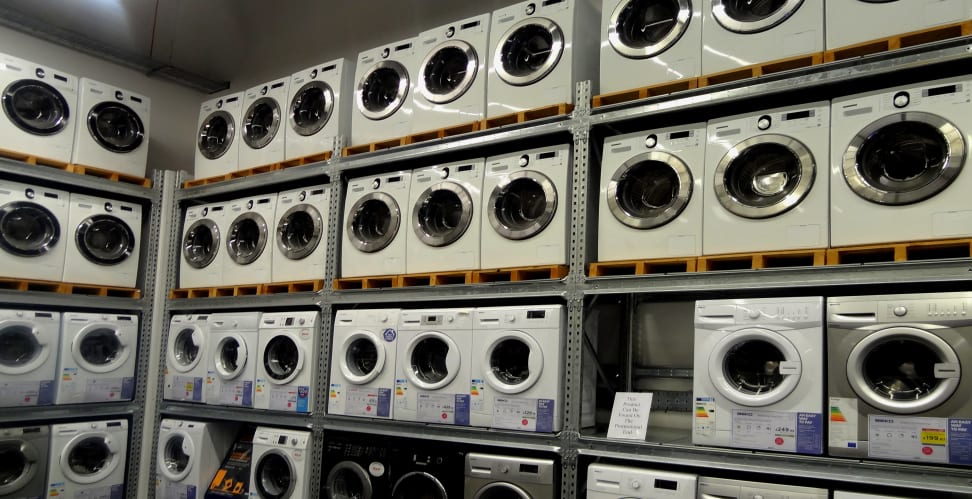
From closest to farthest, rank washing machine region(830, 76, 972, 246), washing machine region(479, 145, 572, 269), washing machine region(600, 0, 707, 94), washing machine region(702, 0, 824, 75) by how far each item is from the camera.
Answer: washing machine region(830, 76, 972, 246) < washing machine region(702, 0, 824, 75) < washing machine region(600, 0, 707, 94) < washing machine region(479, 145, 572, 269)

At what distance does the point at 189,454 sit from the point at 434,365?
2.16 meters

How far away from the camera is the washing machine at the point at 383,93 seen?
4.55 m

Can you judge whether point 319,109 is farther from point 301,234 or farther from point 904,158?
point 904,158

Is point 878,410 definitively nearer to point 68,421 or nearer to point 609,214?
point 609,214

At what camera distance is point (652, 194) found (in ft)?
12.2

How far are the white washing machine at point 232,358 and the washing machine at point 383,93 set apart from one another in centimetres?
153

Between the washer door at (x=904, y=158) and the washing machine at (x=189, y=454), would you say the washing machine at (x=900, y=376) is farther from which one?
the washing machine at (x=189, y=454)

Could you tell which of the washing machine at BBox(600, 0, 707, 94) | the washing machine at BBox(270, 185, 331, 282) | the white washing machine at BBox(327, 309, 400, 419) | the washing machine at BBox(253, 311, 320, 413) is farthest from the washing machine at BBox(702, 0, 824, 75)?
the washing machine at BBox(253, 311, 320, 413)

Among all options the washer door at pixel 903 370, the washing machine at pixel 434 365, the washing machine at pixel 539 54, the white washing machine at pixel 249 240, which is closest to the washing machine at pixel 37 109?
the white washing machine at pixel 249 240

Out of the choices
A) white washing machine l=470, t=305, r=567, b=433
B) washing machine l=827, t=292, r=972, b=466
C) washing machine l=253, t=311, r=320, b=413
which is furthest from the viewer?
washing machine l=253, t=311, r=320, b=413

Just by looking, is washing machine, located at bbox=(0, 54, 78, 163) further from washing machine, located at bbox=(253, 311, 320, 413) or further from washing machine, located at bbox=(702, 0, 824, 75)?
washing machine, located at bbox=(702, 0, 824, 75)

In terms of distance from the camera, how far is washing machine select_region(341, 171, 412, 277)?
4.42m

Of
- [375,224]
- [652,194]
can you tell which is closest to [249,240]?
[375,224]

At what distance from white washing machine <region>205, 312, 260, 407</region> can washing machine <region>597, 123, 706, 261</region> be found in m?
2.69
